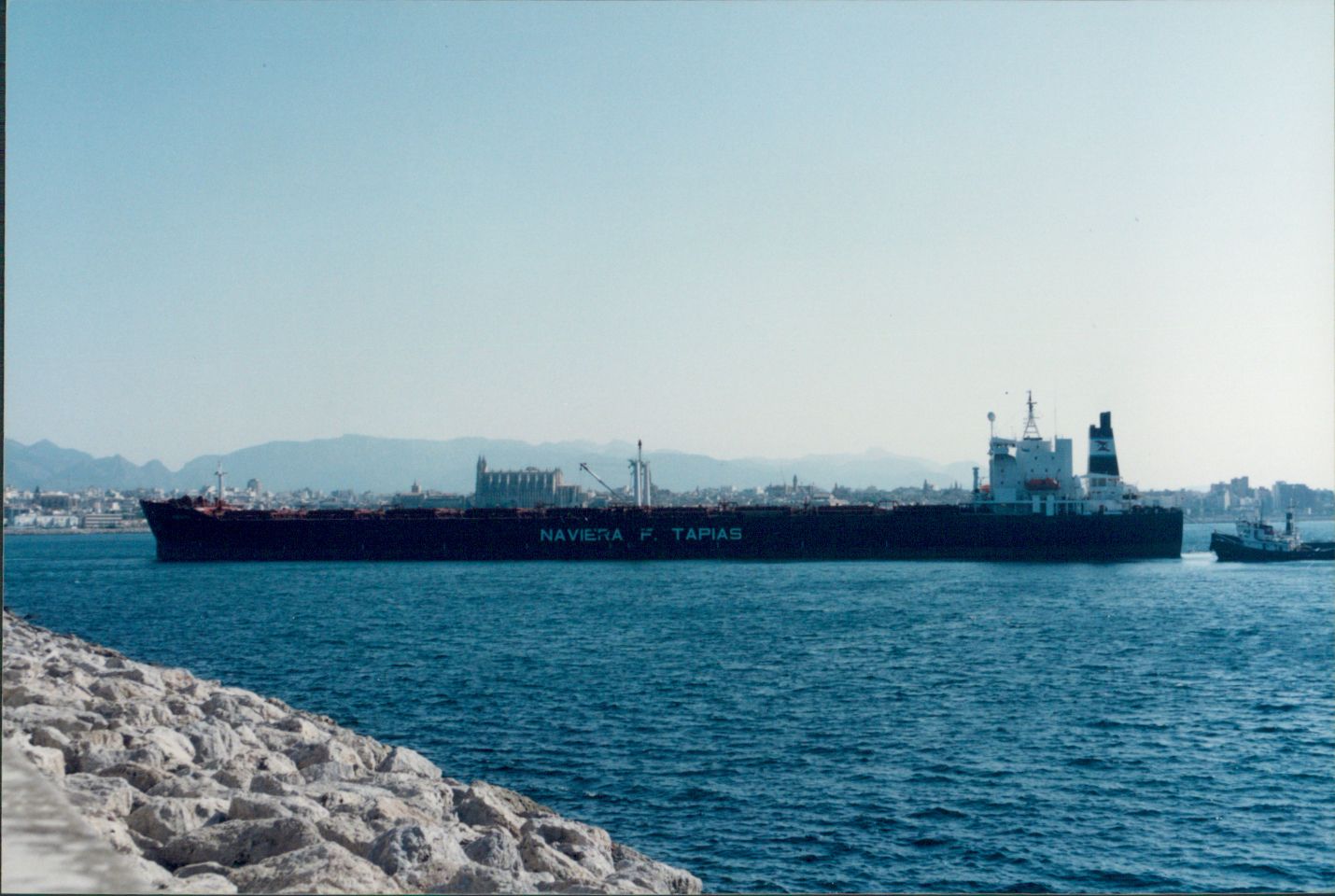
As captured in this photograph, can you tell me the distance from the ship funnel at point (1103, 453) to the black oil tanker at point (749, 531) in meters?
2.00

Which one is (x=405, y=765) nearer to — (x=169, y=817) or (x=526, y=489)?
(x=169, y=817)

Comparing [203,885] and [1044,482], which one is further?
[1044,482]

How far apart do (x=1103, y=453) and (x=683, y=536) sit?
22515 mm

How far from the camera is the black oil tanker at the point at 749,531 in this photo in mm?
48562

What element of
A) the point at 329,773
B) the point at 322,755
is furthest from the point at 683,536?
the point at 329,773

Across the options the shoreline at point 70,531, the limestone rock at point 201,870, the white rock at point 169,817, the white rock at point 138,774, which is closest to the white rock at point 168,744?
the white rock at point 138,774

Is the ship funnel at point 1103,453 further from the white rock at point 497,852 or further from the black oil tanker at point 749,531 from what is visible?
the white rock at point 497,852

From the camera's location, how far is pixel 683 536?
48.9m

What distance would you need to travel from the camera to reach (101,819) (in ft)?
20.2

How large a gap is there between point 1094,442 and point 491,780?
1913 inches

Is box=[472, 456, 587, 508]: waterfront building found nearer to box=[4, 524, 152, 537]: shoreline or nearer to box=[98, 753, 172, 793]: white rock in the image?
box=[4, 524, 152, 537]: shoreline

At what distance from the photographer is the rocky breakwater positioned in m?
6.18

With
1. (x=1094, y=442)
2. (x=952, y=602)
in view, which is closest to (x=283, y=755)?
(x=952, y=602)

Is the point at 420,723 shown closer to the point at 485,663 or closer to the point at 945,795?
the point at 485,663
